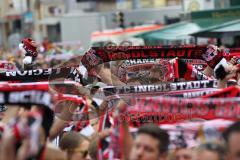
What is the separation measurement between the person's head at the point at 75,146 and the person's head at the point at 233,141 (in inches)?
52.7

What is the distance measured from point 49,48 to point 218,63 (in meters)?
26.0

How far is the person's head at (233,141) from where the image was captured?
4715mm

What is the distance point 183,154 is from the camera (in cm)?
523

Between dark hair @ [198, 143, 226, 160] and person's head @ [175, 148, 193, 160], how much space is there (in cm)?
28

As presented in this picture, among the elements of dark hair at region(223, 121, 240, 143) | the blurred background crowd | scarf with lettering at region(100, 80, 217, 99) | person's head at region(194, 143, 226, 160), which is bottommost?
the blurred background crowd

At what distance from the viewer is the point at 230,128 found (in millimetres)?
4859

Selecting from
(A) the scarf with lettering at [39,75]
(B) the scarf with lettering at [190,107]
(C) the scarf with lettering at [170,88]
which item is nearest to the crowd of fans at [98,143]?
(B) the scarf with lettering at [190,107]

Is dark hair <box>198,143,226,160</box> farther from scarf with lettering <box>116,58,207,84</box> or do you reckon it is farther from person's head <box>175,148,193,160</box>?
scarf with lettering <box>116,58,207,84</box>

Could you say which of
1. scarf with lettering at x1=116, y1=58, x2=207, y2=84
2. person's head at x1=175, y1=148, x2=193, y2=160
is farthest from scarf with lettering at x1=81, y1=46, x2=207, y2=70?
person's head at x1=175, y1=148, x2=193, y2=160

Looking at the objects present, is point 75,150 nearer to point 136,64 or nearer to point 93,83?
point 93,83

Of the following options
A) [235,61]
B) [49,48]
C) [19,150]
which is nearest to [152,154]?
[19,150]

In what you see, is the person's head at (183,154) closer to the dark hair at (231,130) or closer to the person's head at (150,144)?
the person's head at (150,144)

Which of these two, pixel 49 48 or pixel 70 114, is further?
pixel 49 48

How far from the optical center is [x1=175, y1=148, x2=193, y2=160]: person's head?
5191 mm
